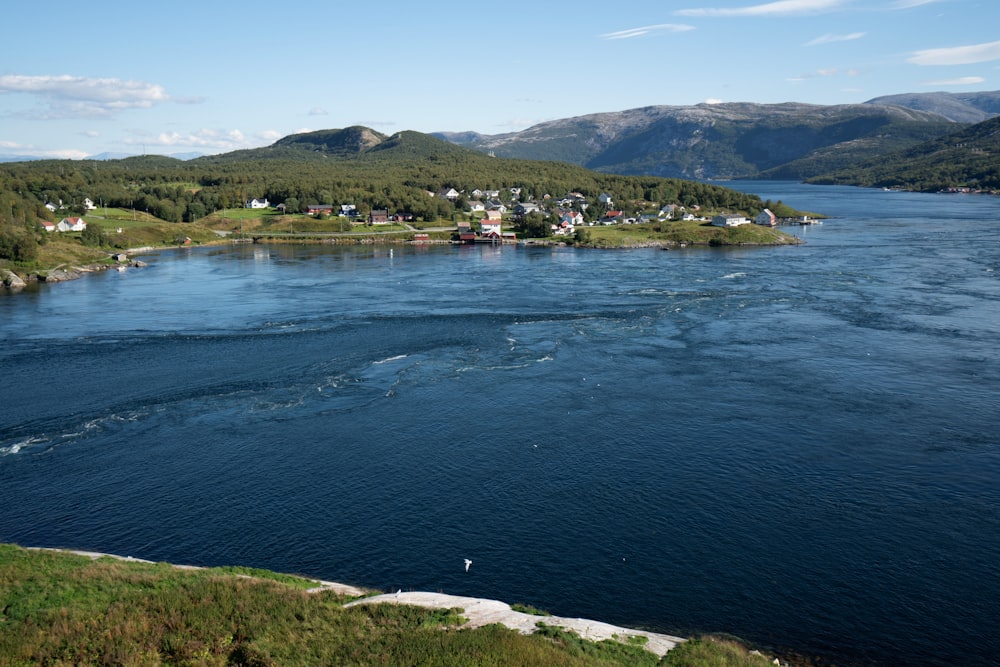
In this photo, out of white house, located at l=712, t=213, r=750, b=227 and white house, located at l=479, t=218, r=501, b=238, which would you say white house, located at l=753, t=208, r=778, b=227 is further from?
white house, located at l=479, t=218, r=501, b=238

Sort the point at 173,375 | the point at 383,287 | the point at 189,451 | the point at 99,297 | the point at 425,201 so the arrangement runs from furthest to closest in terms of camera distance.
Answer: the point at 425,201, the point at 383,287, the point at 99,297, the point at 173,375, the point at 189,451

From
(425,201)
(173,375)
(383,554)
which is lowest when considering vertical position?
(383,554)

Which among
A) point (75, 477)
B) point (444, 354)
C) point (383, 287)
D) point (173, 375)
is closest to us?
point (75, 477)

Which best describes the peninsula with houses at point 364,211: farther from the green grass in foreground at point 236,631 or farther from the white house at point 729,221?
the green grass in foreground at point 236,631

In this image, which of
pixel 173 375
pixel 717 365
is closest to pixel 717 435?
pixel 717 365

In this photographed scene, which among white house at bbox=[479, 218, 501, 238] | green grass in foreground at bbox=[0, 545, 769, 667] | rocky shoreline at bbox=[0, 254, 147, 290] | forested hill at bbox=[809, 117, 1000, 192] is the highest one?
Answer: forested hill at bbox=[809, 117, 1000, 192]

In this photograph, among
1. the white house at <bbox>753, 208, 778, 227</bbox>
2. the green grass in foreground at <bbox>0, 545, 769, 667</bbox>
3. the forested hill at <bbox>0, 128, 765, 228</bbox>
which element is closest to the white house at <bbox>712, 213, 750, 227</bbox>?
the white house at <bbox>753, 208, 778, 227</bbox>

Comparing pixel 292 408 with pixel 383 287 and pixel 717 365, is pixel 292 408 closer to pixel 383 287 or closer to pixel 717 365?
pixel 717 365
